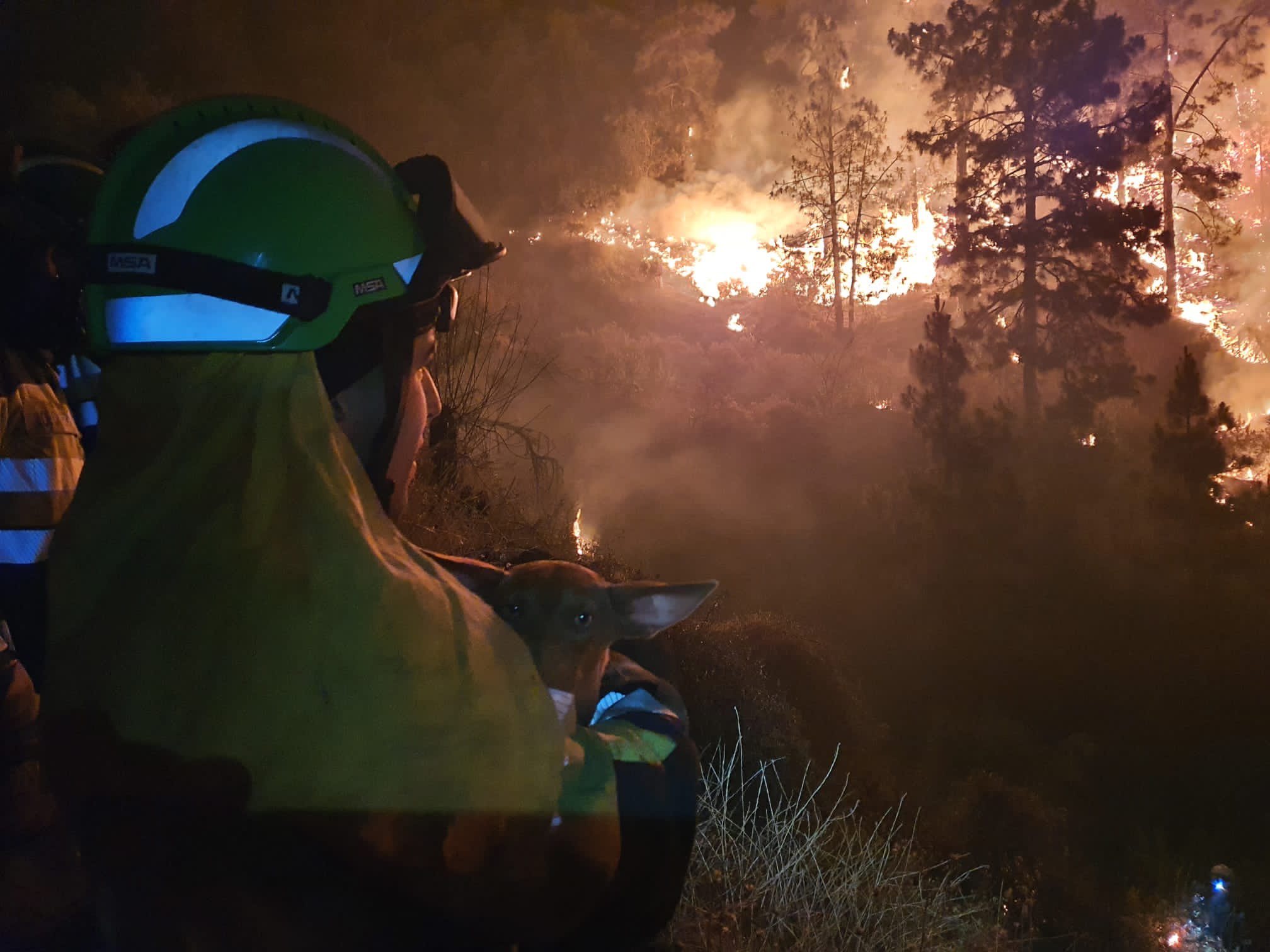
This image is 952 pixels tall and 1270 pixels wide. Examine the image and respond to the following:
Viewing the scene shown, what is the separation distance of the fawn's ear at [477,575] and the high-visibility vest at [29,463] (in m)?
1.09

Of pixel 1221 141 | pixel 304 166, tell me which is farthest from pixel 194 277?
pixel 1221 141

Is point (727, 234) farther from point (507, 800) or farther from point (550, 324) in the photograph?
point (507, 800)

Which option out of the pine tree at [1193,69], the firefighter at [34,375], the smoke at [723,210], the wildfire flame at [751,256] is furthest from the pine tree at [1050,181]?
the firefighter at [34,375]

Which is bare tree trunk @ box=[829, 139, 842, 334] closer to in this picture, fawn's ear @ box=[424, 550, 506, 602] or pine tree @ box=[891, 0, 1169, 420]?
pine tree @ box=[891, 0, 1169, 420]

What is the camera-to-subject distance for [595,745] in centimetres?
104

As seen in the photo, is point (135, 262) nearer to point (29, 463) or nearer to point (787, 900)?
point (29, 463)

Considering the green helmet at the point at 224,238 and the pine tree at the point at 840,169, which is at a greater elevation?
the pine tree at the point at 840,169

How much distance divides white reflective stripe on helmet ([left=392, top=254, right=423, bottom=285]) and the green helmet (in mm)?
68

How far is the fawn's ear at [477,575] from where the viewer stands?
4.19 feet

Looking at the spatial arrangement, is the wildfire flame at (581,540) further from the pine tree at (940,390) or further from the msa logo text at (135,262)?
the msa logo text at (135,262)

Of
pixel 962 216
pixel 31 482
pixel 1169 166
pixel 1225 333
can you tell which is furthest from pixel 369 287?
pixel 1225 333

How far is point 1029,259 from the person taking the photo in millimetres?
14133

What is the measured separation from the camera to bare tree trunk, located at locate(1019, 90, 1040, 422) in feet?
45.3

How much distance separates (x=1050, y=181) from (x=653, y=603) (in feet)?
50.6
